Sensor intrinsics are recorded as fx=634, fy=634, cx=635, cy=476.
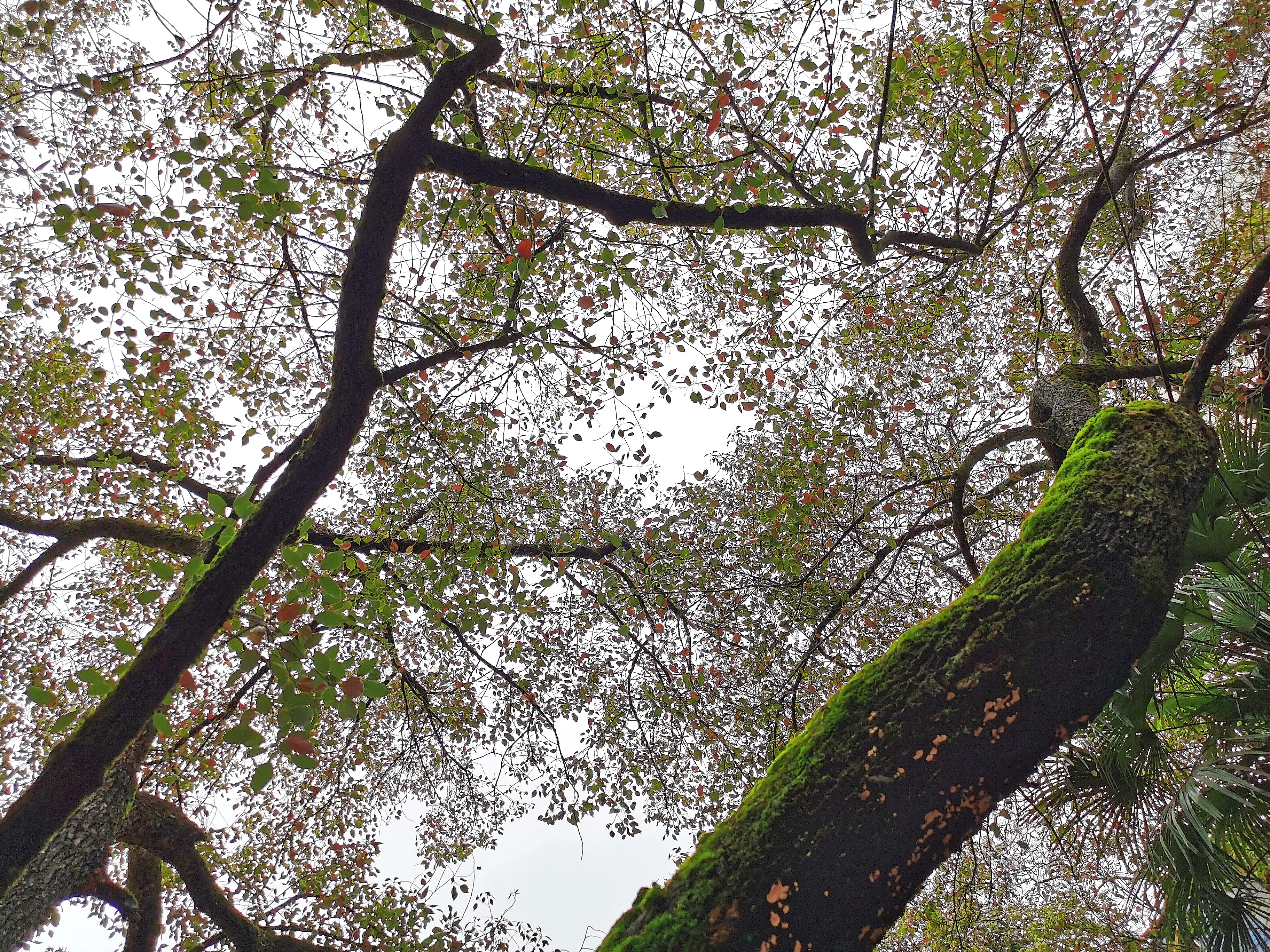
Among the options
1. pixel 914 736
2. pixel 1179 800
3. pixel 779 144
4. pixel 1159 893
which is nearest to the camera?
pixel 914 736

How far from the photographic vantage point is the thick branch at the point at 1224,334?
3.60m

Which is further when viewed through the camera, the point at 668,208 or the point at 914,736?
the point at 668,208

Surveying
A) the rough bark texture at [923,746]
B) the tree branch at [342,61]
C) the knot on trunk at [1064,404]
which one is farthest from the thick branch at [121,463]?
the knot on trunk at [1064,404]

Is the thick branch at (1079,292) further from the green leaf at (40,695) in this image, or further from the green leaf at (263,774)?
the green leaf at (40,695)

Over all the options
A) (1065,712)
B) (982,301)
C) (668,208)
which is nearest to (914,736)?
(1065,712)

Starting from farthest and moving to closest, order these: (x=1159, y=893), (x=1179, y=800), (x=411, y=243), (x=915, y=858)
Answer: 1. (x=411, y=243)
2. (x=1159, y=893)
3. (x=1179, y=800)
4. (x=915, y=858)

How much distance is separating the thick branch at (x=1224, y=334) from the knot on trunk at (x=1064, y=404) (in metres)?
1.42

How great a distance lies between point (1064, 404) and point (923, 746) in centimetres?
443

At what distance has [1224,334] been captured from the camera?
3.62 m

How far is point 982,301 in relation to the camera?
9.12 metres

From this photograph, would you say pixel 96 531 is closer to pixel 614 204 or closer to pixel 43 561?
pixel 43 561

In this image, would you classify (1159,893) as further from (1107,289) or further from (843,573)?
(1107,289)

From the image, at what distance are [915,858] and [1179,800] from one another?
Answer: 2714 millimetres

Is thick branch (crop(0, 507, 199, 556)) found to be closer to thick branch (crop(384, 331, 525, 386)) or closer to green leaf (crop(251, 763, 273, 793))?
thick branch (crop(384, 331, 525, 386))
